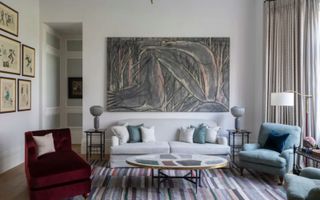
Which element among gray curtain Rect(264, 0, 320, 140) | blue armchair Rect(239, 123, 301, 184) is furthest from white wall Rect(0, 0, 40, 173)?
gray curtain Rect(264, 0, 320, 140)

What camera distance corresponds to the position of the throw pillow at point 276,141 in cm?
478

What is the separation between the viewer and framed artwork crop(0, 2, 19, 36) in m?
4.85

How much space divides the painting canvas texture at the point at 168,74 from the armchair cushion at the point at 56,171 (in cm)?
260

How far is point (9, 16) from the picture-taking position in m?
5.07

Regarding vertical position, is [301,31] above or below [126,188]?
above

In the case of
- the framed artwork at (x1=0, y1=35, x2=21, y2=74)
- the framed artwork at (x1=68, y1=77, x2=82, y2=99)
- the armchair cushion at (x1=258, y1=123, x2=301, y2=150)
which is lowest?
the armchair cushion at (x1=258, y1=123, x2=301, y2=150)

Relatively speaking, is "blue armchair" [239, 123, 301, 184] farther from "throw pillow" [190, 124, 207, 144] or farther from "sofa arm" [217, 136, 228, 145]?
"throw pillow" [190, 124, 207, 144]

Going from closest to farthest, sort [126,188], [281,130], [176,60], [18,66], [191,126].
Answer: [126,188], [281,130], [18,66], [191,126], [176,60]

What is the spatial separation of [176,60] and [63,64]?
3300 mm

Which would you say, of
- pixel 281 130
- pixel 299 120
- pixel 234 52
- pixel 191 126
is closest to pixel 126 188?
pixel 191 126

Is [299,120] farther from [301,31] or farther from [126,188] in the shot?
[126,188]

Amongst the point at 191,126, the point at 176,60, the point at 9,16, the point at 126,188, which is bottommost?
the point at 126,188

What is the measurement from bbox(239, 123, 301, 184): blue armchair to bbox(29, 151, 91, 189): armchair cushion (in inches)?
108

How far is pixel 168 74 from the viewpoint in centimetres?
641
